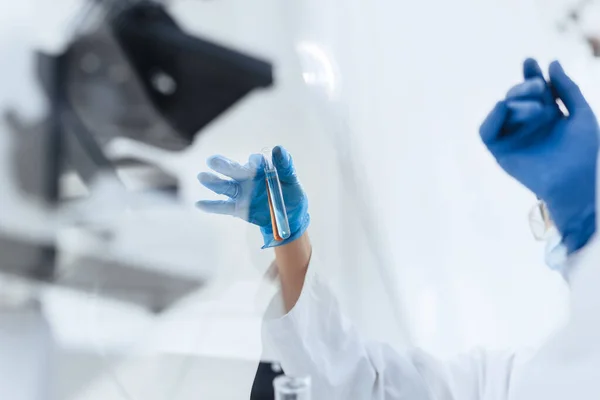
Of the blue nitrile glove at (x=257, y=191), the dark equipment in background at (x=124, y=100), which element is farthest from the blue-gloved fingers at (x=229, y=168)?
the dark equipment in background at (x=124, y=100)

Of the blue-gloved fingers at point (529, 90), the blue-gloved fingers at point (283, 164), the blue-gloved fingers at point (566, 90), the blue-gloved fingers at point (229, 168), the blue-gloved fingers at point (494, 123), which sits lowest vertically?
the blue-gloved fingers at point (229, 168)

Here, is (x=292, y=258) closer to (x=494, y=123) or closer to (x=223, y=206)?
(x=223, y=206)

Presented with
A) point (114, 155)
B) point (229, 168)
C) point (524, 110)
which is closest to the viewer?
point (524, 110)

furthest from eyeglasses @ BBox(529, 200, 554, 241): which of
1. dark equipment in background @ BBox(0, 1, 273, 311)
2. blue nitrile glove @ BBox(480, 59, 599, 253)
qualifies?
dark equipment in background @ BBox(0, 1, 273, 311)

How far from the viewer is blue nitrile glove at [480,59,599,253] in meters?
0.52

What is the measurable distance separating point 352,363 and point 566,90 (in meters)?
0.44

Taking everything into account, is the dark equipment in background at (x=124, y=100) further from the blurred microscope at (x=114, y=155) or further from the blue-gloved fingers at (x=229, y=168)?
the blue-gloved fingers at (x=229, y=168)

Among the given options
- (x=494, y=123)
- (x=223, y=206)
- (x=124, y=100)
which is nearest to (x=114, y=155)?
(x=124, y=100)

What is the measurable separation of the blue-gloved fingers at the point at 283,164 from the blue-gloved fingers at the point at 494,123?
10.1 inches

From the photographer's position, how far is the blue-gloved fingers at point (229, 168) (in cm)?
65

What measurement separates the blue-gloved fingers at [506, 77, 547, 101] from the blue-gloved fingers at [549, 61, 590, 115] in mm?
29

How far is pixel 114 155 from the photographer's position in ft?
3.05

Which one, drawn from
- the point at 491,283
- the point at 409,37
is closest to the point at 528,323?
the point at 491,283

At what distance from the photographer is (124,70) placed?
3.06ft
